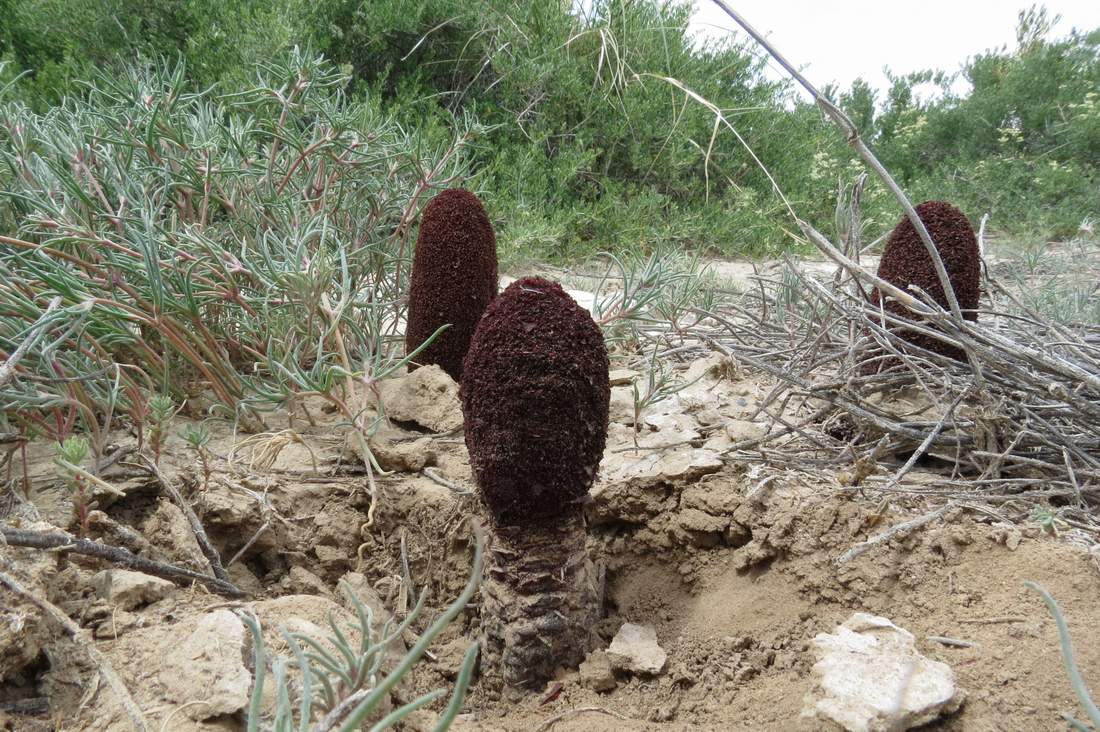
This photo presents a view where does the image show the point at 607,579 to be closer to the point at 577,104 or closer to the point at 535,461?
the point at 535,461

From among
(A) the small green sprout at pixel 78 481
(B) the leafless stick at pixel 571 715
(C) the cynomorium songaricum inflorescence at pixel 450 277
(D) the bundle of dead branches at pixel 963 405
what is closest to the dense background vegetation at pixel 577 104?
(C) the cynomorium songaricum inflorescence at pixel 450 277

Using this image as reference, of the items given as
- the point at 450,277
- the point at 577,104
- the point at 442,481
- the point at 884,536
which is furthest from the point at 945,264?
the point at 577,104

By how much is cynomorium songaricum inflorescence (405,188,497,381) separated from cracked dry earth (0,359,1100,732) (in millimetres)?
180

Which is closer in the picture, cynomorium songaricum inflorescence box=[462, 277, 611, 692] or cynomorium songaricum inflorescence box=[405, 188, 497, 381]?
cynomorium songaricum inflorescence box=[462, 277, 611, 692]

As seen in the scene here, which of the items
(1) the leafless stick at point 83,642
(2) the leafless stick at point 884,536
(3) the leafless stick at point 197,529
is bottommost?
(3) the leafless stick at point 197,529

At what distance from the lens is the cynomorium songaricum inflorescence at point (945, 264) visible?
92.4 inches

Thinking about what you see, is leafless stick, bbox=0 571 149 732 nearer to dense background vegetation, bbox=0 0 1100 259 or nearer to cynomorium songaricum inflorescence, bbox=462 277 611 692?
cynomorium songaricum inflorescence, bbox=462 277 611 692

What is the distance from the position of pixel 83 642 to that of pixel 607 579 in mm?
1146

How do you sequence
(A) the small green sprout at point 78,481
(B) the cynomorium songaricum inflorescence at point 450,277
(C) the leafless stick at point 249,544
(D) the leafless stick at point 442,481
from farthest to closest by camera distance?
(B) the cynomorium songaricum inflorescence at point 450,277 < (D) the leafless stick at point 442,481 < (C) the leafless stick at point 249,544 < (A) the small green sprout at point 78,481

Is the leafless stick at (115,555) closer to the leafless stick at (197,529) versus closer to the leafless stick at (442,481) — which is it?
the leafless stick at (197,529)

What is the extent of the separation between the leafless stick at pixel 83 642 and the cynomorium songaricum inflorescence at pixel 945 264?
7.09 feet

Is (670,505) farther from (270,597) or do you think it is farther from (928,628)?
(270,597)

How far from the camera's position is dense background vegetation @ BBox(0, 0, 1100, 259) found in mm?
4973

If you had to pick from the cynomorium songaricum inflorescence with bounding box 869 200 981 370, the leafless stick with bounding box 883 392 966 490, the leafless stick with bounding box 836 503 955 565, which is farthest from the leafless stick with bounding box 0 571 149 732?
the cynomorium songaricum inflorescence with bounding box 869 200 981 370
